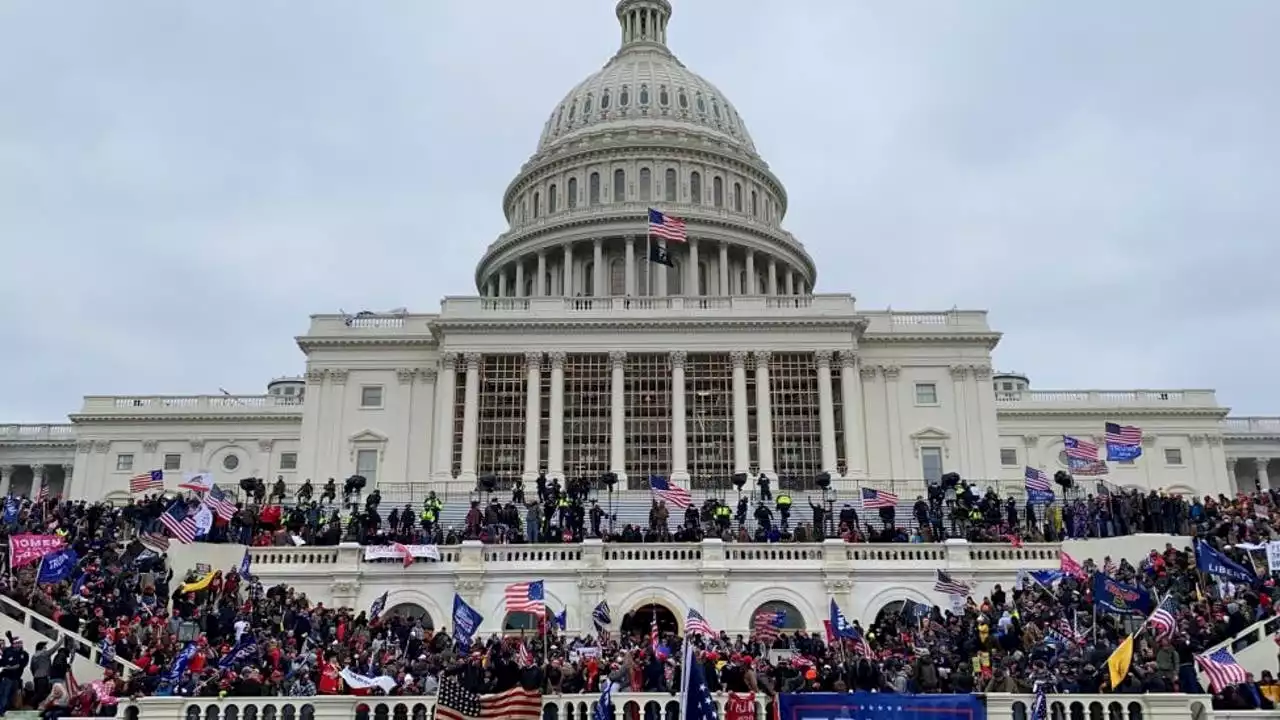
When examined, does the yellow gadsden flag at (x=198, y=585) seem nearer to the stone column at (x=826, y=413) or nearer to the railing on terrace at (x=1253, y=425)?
the stone column at (x=826, y=413)

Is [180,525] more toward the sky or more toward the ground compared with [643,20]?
more toward the ground

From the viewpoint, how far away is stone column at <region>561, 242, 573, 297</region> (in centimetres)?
8312

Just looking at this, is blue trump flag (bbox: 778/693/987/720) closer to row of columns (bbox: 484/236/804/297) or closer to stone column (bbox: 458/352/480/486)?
stone column (bbox: 458/352/480/486)

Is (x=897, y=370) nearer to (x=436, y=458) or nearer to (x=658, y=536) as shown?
(x=436, y=458)

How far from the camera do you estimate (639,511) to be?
161 feet

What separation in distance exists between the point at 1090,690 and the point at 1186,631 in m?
5.62

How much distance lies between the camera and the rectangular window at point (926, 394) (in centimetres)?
6512

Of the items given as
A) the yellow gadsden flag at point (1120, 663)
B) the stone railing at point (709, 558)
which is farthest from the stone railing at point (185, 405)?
the yellow gadsden flag at point (1120, 663)

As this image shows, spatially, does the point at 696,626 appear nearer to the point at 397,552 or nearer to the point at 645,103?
the point at 397,552

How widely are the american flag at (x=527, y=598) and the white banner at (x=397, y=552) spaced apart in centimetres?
489

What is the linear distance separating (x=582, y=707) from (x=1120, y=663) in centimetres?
998

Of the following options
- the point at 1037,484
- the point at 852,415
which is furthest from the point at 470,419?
the point at 1037,484

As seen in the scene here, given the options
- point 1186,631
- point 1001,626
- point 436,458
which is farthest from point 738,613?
point 436,458

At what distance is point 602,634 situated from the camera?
3023 centimetres
